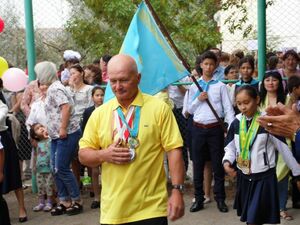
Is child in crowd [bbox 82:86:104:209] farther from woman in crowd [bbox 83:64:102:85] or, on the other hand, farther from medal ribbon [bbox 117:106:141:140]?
medal ribbon [bbox 117:106:141:140]

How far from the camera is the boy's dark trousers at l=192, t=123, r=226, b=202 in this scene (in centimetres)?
679

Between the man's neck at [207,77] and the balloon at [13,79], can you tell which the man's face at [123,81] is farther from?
the balloon at [13,79]

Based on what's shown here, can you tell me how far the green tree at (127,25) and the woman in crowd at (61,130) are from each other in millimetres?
5753

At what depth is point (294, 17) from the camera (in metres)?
11.4

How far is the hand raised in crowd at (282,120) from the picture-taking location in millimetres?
3164

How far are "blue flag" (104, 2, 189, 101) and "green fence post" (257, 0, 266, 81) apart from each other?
2.00 m

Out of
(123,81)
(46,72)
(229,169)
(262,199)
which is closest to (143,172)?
(123,81)

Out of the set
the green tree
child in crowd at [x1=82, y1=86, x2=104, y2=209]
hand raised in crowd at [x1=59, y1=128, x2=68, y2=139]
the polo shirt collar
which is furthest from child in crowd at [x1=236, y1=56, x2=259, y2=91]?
the green tree

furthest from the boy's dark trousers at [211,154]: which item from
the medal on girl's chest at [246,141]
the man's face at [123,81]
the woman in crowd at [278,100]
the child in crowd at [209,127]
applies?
the man's face at [123,81]

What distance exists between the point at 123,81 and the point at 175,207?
0.92 meters

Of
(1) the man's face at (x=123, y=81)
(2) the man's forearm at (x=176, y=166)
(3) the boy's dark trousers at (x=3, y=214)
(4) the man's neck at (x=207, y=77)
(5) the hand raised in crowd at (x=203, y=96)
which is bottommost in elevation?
(3) the boy's dark trousers at (x=3, y=214)

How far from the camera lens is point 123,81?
387 centimetres

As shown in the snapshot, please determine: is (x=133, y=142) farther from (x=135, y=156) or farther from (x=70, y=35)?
(x=70, y=35)

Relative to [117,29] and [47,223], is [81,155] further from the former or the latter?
[117,29]
